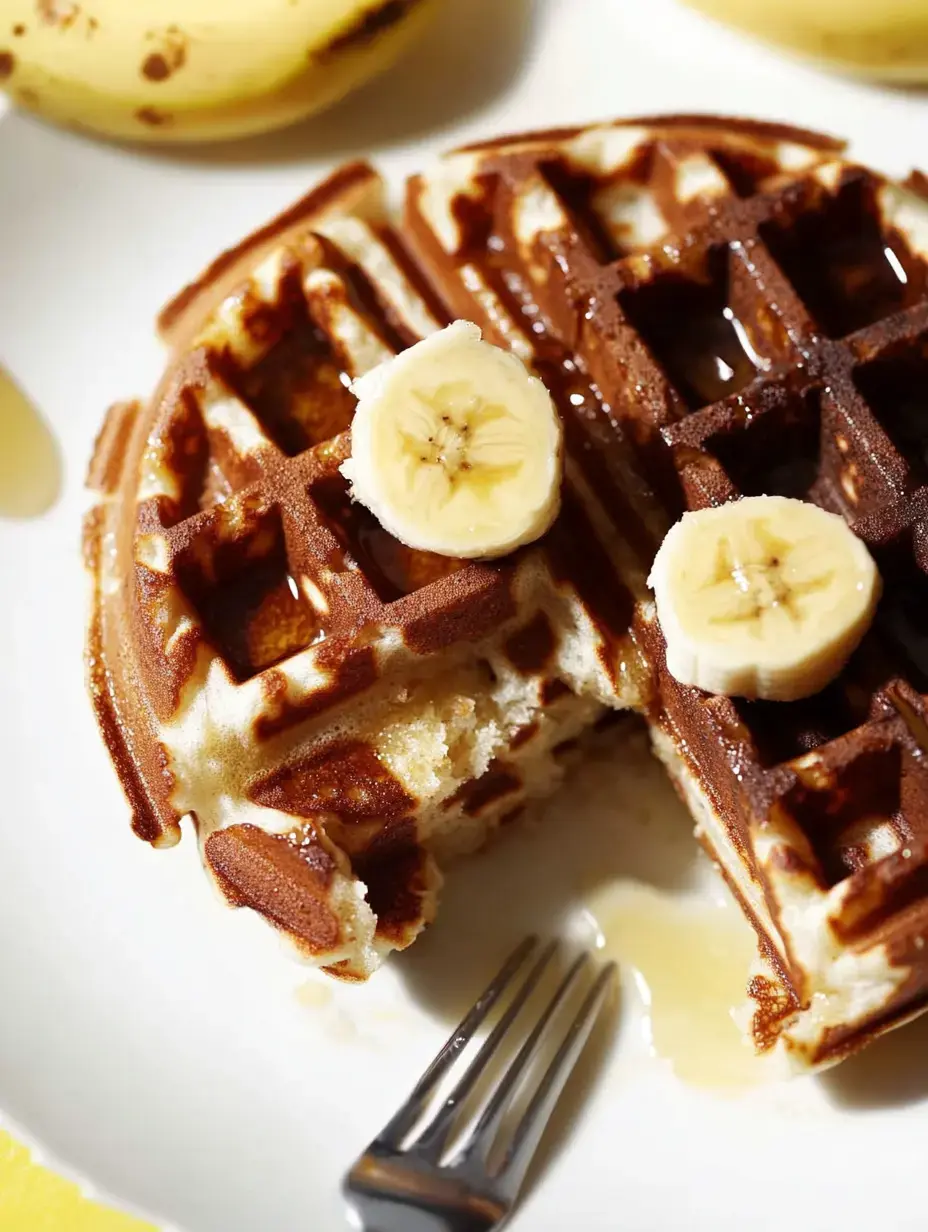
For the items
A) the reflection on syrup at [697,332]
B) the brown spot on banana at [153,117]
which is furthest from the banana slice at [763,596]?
the brown spot on banana at [153,117]

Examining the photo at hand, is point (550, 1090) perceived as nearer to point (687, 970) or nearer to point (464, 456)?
point (687, 970)

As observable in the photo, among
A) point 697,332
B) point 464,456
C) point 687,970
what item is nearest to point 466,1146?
point 687,970

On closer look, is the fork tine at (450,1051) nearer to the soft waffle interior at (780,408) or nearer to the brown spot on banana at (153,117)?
the soft waffle interior at (780,408)

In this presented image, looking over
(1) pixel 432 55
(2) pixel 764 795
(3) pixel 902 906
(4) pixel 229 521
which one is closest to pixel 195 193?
(1) pixel 432 55

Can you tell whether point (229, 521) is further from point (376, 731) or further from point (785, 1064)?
point (785, 1064)

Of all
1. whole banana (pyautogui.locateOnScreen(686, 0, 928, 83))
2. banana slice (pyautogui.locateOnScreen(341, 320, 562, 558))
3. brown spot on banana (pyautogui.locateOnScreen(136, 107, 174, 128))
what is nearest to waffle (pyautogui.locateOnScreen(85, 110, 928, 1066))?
banana slice (pyautogui.locateOnScreen(341, 320, 562, 558))

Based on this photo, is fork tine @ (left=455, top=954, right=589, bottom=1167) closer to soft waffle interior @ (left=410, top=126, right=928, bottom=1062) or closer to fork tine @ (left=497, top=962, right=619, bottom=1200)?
fork tine @ (left=497, top=962, right=619, bottom=1200)
